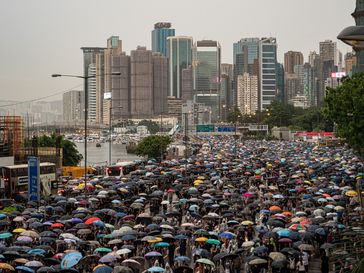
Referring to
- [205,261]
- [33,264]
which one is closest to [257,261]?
[205,261]

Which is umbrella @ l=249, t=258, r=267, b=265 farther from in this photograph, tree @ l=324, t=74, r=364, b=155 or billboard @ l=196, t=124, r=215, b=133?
billboard @ l=196, t=124, r=215, b=133

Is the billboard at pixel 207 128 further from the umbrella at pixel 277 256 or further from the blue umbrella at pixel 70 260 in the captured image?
the blue umbrella at pixel 70 260

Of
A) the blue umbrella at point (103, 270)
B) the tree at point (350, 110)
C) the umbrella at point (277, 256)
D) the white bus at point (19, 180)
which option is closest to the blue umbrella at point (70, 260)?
the blue umbrella at point (103, 270)

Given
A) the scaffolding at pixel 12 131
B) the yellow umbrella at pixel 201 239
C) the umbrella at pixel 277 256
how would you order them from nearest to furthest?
the umbrella at pixel 277 256
the yellow umbrella at pixel 201 239
the scaffolding at pixel 12 131

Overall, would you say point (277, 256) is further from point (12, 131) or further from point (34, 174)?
point (12, 131)

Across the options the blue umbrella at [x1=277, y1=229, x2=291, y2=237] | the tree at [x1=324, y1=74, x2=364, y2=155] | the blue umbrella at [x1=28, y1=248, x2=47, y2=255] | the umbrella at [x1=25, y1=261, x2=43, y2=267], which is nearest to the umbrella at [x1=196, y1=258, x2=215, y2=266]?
the blue umbrella at [x1=277, y1=229, x2=291, y2=237]

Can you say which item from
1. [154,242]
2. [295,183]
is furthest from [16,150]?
[154,242]
